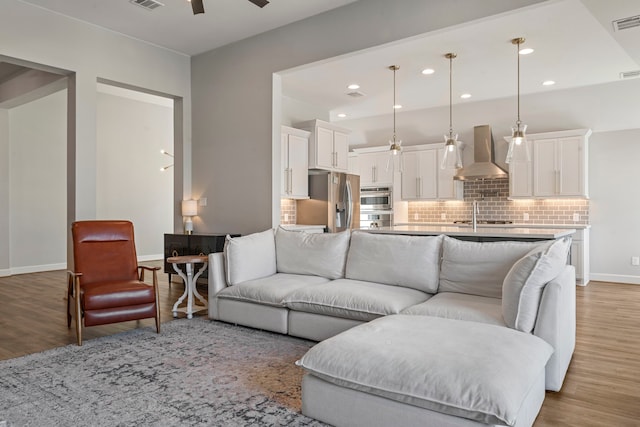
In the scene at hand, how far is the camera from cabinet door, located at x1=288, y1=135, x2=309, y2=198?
6559mm

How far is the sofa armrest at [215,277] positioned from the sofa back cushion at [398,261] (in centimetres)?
119

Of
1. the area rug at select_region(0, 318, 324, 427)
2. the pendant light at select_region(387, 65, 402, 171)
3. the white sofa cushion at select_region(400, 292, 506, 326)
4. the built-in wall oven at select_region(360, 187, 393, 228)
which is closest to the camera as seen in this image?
the area rug at select_region(0, 318, 324, 427)

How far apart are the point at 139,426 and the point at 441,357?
1.51 meters

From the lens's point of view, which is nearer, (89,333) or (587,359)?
(587,359)

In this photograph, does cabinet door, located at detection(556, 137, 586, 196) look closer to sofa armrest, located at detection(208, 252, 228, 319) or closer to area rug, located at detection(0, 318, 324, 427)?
area rug, located at detection(0, 318, 324, 427)

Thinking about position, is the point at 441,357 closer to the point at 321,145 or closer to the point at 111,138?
the point at 321,145

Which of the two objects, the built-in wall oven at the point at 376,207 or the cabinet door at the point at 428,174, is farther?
the built-in wall oven at the point at 376,207

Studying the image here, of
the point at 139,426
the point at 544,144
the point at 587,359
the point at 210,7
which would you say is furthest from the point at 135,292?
the point at 544,144

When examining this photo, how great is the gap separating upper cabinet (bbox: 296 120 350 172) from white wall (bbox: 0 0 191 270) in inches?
88.1

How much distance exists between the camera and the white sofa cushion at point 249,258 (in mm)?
3990

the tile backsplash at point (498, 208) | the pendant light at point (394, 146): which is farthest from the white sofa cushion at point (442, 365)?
the tile backsplash at point (498, 208)

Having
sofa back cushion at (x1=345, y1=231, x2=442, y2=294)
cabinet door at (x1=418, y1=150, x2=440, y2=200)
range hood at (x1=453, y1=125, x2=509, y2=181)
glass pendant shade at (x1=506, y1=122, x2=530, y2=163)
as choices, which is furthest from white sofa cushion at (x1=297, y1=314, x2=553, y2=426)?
cabinet door at (x1=418, y1=150, x2=440, y2=200)

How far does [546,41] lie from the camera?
16.2 ft

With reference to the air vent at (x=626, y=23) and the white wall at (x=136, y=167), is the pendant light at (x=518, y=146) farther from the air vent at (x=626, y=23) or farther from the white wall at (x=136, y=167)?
the white wall at (x=136, y=167)
